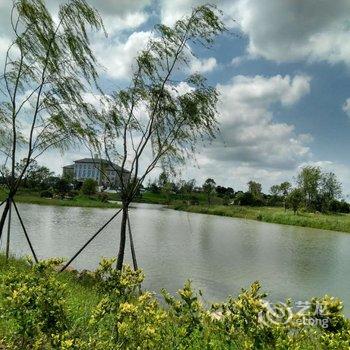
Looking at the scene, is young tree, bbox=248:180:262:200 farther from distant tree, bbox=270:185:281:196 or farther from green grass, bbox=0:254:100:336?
green grass, bbox=0:254:100:336

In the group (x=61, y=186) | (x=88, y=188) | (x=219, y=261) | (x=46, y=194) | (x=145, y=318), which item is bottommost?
(x=219, y=261)

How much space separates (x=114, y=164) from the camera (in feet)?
46.8

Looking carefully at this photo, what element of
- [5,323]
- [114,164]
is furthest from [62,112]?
[5,323]

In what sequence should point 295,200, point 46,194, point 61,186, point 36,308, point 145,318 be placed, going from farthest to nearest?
point 61,186, point 46,194, point 295,200, point 145,318, point 36,308

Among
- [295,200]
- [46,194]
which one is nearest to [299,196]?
[295,200]

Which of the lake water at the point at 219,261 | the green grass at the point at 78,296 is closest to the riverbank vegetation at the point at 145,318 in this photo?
the green grass at the point at 78,296

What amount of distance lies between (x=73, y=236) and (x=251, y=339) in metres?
27.8

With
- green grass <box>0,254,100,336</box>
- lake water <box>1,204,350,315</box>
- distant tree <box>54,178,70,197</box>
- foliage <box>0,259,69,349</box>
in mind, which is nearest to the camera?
foliage <box>0,259,69,349</box>

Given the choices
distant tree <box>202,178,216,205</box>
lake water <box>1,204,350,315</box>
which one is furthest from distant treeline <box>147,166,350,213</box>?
lake water <box>1,204,350,315</box>

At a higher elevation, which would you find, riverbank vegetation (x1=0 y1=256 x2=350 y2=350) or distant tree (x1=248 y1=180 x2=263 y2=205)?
distant tree (x1=248 y1=180 x2=263 y2=205)

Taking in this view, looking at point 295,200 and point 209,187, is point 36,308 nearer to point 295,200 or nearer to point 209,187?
point 295,200

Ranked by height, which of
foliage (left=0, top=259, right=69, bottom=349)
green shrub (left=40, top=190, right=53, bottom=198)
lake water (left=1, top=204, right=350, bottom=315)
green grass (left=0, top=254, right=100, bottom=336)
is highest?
green shrub (left=40, top=190, right=53, bottom=198)

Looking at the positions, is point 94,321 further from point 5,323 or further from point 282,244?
point 282,244

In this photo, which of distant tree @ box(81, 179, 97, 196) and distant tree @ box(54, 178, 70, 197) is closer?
distant tree @ box(54, 178, 70, 197)
